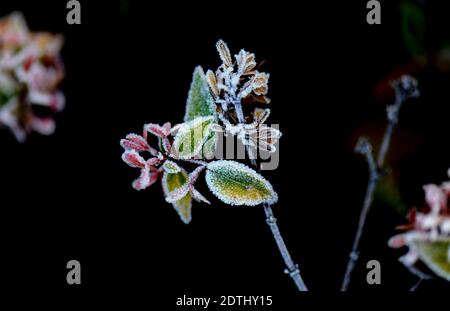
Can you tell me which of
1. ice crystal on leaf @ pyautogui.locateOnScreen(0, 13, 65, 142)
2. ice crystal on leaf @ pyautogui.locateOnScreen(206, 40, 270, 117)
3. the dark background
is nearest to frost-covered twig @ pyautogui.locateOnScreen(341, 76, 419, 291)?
the dark background

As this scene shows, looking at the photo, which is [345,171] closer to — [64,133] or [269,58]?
[269,58]

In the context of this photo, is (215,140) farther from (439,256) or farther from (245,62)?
(439,256)

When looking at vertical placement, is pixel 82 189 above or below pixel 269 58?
below

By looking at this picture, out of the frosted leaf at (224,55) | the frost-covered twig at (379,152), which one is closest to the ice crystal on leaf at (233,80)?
the frosted leaf at (224,55)

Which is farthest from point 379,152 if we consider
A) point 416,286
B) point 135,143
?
point 135,143

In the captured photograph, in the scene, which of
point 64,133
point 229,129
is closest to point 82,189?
point 64,133
